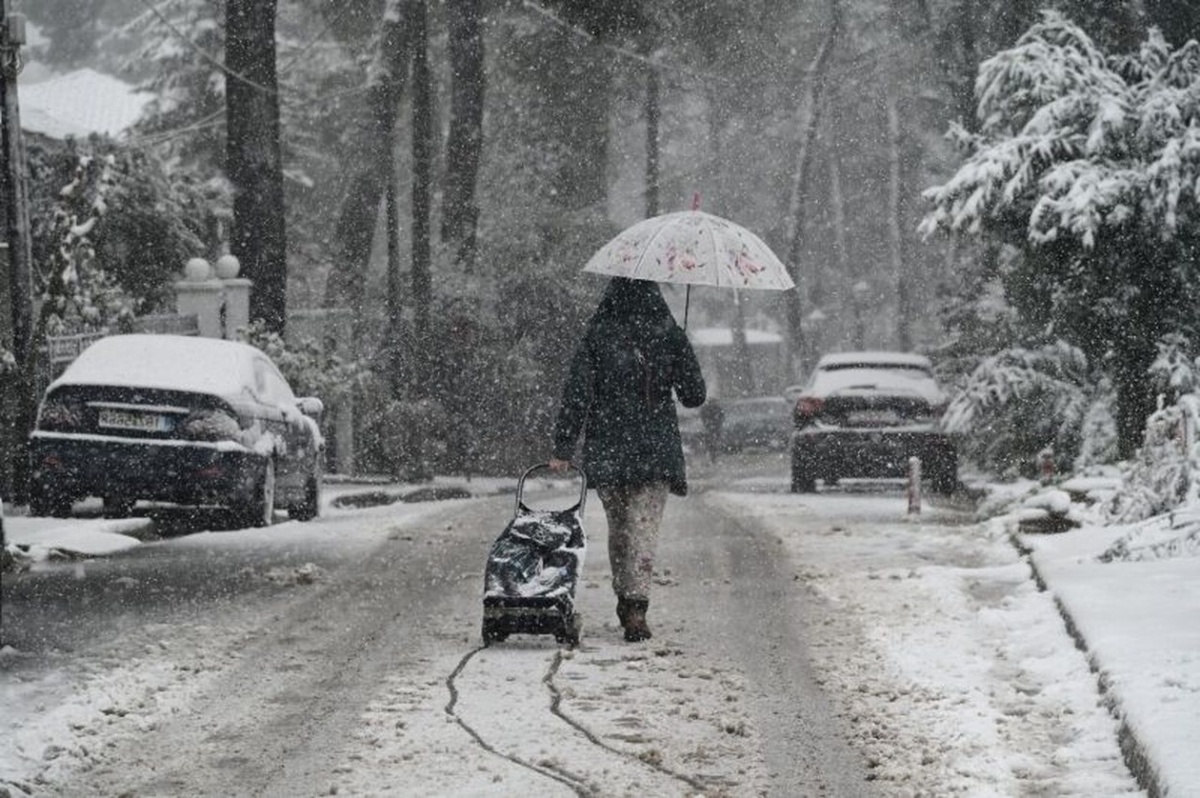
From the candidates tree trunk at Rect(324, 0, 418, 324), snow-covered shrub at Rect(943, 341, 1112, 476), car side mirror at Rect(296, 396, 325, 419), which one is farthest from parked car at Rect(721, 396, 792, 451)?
car side mirror at Rect(296, 396, 325, 419)

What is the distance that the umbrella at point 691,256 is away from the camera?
9109 mm

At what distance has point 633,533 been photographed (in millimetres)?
8977

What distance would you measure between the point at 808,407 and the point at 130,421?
334 inches

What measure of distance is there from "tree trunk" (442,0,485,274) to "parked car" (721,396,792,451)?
15803mm

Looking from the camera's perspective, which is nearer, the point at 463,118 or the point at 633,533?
the point at 633,533

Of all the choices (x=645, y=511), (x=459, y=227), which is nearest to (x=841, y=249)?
(x=459, y=227)

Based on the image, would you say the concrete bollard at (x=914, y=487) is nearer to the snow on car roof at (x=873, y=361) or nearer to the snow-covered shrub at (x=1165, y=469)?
the snow-covered shrub at (x=1165, y=469)

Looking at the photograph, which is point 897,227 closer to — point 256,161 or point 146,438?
point 256,161

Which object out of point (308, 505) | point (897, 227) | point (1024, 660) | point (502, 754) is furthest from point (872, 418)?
point (897, 227)

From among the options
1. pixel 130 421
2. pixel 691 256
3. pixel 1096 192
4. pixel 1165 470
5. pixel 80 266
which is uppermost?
pixel 1096 192

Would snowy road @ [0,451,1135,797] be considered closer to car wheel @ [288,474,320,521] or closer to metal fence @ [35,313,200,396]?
car wheel @ [288,474,320,521]

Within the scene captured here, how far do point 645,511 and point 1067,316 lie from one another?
10459 mm

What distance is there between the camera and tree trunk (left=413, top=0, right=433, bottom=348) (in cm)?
2828

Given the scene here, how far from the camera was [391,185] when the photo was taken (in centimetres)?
3497
